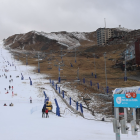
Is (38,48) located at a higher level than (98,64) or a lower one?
higher

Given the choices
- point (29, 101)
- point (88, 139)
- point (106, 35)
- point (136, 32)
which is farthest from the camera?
point (106, 35)

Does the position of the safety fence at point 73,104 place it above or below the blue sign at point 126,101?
below

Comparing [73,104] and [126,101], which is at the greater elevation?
[126,101]

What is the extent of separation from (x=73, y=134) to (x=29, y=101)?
1629cm

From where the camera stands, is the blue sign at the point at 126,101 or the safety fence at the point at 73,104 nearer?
the blue sign at the point at 126,101

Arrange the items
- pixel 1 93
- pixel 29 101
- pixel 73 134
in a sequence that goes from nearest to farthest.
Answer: pixel 73 134 → pixel 29 101 → pixel 1 93

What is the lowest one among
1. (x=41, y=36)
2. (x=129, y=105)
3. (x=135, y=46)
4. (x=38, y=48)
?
(x=129, y=105)

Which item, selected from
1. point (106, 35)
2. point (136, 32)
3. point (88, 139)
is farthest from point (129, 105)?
point (106, 35)

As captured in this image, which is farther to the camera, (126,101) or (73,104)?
(73,104)

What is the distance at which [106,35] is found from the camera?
529ft

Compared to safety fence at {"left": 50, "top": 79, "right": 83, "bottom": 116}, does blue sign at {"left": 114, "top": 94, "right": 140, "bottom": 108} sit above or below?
above

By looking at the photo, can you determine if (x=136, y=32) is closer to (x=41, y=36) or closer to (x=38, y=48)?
(x=38, y=48)

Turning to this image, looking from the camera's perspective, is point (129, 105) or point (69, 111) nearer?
point (129, 105)

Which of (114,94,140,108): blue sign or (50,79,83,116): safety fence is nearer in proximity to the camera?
(114,94,140,108): blue sign
